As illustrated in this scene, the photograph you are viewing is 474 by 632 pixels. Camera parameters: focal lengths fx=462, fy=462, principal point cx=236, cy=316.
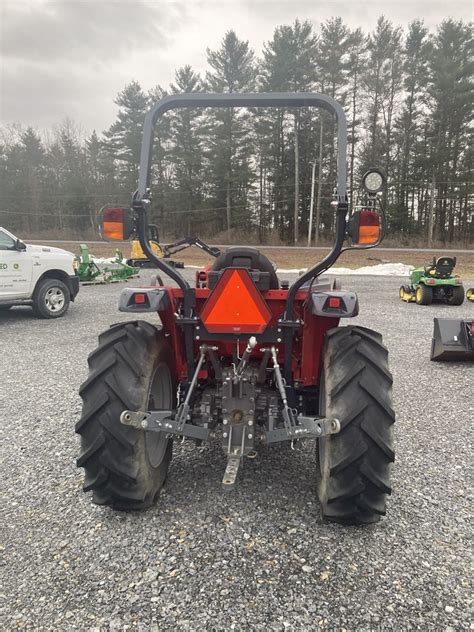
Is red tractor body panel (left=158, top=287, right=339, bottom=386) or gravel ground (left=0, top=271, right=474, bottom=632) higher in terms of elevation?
red tractor body panel (left=158, top=287, right=339, bottom=386)

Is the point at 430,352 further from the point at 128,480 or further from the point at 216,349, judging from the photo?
the point at 128,480

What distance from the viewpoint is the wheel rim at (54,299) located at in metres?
9.11

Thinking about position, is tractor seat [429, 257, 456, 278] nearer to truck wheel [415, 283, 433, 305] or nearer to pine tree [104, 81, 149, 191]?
truck wheel [415, 283, 433, 305]

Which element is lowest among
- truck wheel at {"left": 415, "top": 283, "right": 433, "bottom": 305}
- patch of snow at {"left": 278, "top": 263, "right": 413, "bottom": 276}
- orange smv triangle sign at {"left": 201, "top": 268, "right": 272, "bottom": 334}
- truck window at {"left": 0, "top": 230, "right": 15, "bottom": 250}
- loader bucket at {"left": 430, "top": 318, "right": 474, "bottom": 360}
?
loader bucket at {"left": 430, "top": 318, "right": 474, "bottom": 360}

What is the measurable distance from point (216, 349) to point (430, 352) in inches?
187

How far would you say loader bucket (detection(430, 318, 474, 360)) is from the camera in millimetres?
6004

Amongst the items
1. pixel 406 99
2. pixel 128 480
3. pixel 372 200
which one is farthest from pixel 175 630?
pixel 406 99

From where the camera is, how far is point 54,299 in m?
9.20

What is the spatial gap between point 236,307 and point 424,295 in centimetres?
963

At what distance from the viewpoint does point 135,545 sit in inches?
94.3

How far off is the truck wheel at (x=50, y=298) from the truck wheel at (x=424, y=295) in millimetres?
8000

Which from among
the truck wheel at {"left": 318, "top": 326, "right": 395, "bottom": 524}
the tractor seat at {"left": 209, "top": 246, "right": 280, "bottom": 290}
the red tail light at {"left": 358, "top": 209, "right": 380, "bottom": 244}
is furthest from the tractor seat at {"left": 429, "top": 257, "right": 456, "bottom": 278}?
the red tail light at {"left": 358, "top": 209, "right": 380, "bottom": 244}

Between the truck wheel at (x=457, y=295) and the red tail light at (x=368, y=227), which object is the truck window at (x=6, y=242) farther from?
the truck wheel at (x=457, y=295)

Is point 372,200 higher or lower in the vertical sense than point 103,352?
higher
